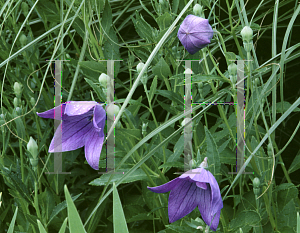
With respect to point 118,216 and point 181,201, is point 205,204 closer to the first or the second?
point 181,201

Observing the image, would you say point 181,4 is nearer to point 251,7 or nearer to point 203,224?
point 251,7

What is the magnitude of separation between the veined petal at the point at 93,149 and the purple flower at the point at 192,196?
0.37 ft

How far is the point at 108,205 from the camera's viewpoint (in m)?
0.91

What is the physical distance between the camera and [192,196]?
573 mm

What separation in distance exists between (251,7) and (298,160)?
1.76 feet

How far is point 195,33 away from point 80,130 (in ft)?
0.87

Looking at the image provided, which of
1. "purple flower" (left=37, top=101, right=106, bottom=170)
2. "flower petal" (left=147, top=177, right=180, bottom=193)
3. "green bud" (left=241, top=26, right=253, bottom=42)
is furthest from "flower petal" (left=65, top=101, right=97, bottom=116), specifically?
"green bud" (left=241, top=26, right=253, bottom=42)

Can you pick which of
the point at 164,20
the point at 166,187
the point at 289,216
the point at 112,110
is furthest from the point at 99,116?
the point at 289,216

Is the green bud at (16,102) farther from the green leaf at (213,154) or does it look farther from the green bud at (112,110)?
the green leaf at (213,154)

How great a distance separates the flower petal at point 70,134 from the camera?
596 mm

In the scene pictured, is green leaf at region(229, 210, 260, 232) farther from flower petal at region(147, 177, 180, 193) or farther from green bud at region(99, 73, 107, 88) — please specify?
green bud at region(99, 73, 107, 88)

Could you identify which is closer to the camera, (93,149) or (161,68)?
(93,149)

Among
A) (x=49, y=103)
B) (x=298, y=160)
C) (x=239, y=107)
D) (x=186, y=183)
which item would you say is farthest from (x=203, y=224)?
(x=49, y=103)

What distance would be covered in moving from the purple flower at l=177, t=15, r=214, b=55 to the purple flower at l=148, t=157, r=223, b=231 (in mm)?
182
